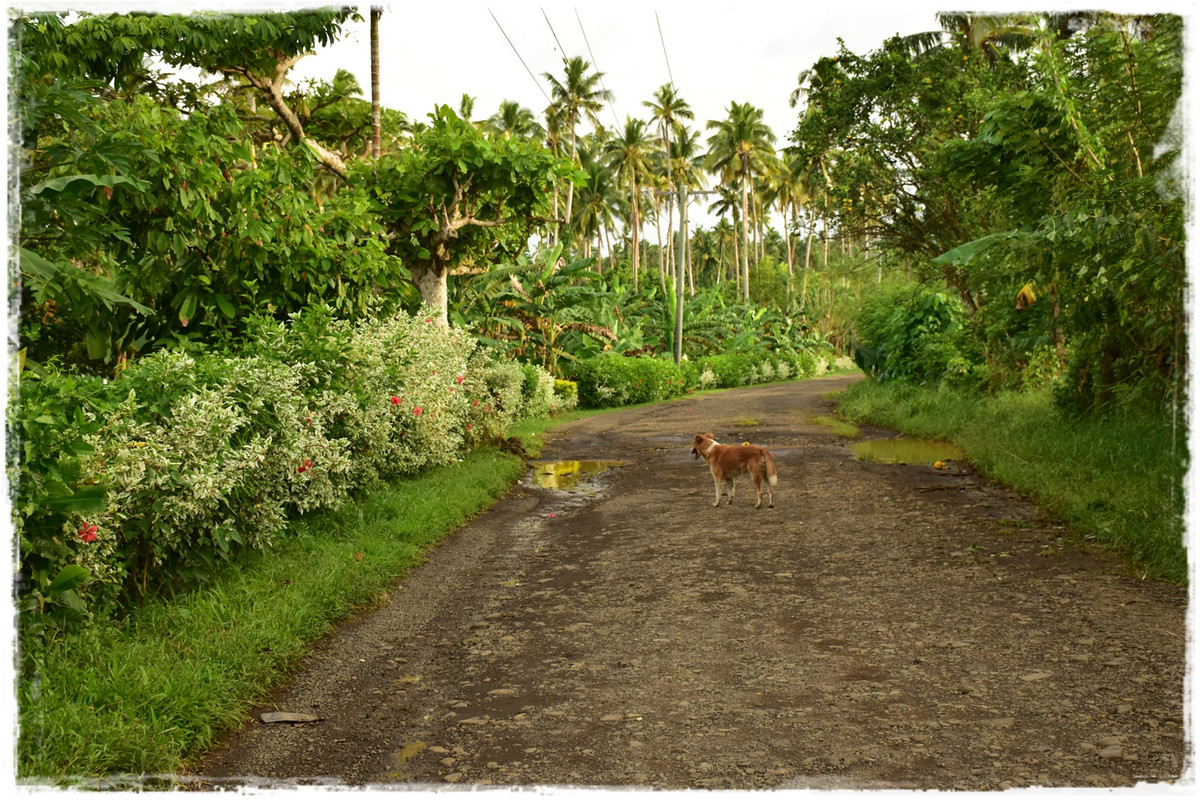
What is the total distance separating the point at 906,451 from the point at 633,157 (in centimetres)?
4698

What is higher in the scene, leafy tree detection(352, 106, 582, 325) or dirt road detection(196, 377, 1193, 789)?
leafy tree detection(352, 106, 582, 325)


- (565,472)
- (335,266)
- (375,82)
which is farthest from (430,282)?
(335,266)

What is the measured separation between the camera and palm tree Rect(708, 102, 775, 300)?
61703 millimetres

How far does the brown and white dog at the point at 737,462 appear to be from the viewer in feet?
33.2

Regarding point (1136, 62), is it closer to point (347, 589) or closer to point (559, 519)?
point (559, 519)

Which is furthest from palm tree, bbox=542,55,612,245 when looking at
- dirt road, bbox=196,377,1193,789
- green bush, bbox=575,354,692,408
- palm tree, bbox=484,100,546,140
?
dirt road, bbox=196,377,1193,789

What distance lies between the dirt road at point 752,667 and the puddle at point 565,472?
3.59 meters

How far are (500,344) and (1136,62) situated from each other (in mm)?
16202

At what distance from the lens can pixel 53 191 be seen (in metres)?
5.43

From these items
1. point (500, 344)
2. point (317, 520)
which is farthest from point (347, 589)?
point (500, 344)

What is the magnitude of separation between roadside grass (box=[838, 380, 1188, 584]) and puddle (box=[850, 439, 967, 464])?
0.85ft

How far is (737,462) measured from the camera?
10.3 meters

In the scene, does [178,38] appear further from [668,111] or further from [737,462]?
[668,111]

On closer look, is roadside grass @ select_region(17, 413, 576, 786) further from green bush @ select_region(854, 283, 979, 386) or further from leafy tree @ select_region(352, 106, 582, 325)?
green bush @ select_region(854, 283, 979, 386)
